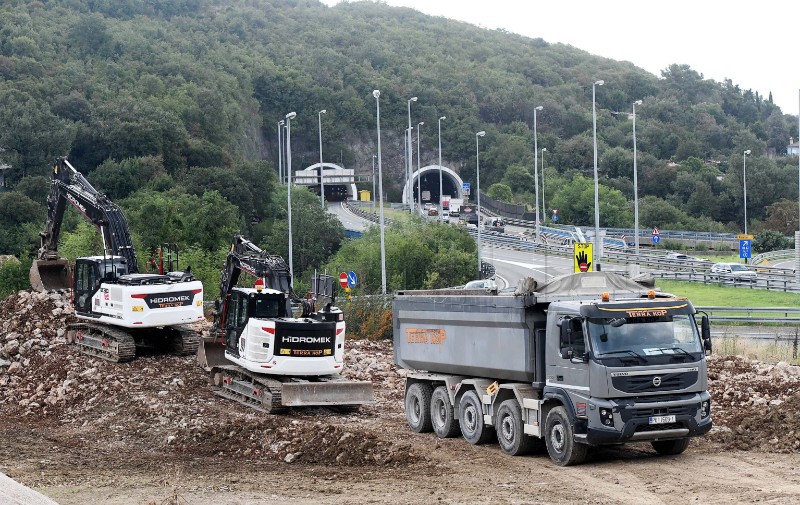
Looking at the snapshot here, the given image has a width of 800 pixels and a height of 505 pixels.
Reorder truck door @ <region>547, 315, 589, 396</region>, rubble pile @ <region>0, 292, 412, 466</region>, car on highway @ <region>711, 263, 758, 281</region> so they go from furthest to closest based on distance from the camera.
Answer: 1. car on highway @ <region>711, 263, 758, 281</region>
2. rubble pile @ <region>0, 292, 412, 466</region>
3. truck door @ <region>547, 315, 589, 396</region>

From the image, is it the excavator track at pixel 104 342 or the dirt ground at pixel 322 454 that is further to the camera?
the excavator track at pixel 104 342

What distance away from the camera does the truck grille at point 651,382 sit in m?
17.9

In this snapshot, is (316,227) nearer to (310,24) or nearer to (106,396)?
(106,396)

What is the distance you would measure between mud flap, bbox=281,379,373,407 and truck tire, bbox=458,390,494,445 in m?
4.60

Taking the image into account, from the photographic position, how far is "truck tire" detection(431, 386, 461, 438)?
22062mm

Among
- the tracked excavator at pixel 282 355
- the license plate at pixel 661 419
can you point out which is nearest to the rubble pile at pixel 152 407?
the tracked excavator at pixel 282 355

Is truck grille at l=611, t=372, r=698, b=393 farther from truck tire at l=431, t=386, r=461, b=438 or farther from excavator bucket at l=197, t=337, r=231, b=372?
excavator bucket at l=197, t=337, r=231, b=372

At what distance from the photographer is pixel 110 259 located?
3291 centimetres

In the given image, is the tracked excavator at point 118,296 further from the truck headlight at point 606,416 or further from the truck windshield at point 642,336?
the truck headlight at point 606,416

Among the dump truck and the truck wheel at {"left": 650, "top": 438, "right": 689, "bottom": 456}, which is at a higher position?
the dump truck

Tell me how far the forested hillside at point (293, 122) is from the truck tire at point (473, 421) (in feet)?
150

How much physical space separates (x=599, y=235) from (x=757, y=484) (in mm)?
20741

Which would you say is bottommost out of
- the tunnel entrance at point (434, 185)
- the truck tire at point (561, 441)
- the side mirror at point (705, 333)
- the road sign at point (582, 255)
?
the truck tire at point (561, 441)

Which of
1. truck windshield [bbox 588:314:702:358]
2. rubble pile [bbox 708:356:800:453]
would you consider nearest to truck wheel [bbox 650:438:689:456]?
rubble pile [bbox 708:356:800:453]
